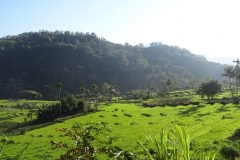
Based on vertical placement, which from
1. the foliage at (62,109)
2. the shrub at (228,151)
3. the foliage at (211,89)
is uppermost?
the foliage at (211,89)

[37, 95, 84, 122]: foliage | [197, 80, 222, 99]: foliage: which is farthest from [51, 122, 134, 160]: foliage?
[197, 80, 222, 99]: foliage

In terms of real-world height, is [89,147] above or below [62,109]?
above

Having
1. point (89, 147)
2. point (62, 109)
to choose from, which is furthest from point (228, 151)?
point (62, 109)

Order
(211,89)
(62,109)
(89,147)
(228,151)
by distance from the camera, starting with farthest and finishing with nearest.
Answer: (211,89), (62,109), (228,151), (89,147)

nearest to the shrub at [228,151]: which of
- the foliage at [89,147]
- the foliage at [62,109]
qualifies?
the foliage at [89,147]

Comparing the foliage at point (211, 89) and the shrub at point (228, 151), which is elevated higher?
the foliage at point (211, 89)

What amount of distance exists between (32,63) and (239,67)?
148m

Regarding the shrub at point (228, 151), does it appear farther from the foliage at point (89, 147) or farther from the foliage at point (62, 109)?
the foliage at point (62, 109)

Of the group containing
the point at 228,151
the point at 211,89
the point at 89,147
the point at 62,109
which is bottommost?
the point at 62,109

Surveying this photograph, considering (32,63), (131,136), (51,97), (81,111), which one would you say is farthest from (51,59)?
(131,136)

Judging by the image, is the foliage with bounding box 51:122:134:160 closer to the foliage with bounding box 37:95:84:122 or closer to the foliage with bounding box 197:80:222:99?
the foliage with bounding box 37:95:84:122

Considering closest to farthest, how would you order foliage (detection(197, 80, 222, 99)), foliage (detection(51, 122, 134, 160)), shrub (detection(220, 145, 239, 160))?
foliage (detection(51, 122, 134, 160)) < shrub (detection(220, 145, 239, 160)) < foliage (detection(197, 80, 222, 99))

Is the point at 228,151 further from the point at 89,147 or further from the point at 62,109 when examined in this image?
the point at 62,109

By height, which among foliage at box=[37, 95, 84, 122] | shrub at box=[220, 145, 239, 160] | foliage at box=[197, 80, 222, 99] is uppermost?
foliage at box=[197, 80, 222, 99]
